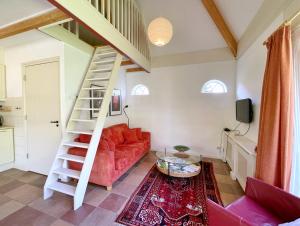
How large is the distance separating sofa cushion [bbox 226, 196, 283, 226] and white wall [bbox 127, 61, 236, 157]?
8.78 ft

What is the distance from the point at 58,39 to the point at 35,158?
2.41 metres

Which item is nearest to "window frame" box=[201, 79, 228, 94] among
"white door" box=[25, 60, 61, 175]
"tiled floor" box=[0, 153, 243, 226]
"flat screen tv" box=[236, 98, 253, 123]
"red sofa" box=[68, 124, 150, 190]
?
"flat screen tv" box=[236, 98, 253, 123]

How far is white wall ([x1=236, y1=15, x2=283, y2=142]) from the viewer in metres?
2.29

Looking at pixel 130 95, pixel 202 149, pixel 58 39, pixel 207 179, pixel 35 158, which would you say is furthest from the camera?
Result: pixel 130 95

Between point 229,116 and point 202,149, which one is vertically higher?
point 229,116

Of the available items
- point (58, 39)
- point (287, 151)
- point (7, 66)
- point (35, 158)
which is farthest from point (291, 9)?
point (7, 66)

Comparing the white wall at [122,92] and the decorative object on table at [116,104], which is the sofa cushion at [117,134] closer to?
the white wall at [122,92]

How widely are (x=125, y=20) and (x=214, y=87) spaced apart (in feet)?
9.11

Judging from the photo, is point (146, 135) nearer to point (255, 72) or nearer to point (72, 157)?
point (72, 157)

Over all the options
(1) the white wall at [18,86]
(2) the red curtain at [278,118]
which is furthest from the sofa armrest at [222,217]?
(1) the white wall at [18,86]

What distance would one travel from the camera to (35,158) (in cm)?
310

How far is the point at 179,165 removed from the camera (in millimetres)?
2912

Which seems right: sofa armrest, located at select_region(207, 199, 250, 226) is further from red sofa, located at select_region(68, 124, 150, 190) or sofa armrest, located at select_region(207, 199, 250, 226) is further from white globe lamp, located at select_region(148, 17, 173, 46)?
white globe lamp, located at select_region(148, 17, 173, 46)

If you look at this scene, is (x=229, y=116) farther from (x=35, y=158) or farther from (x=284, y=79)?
(x=35, y=158)
